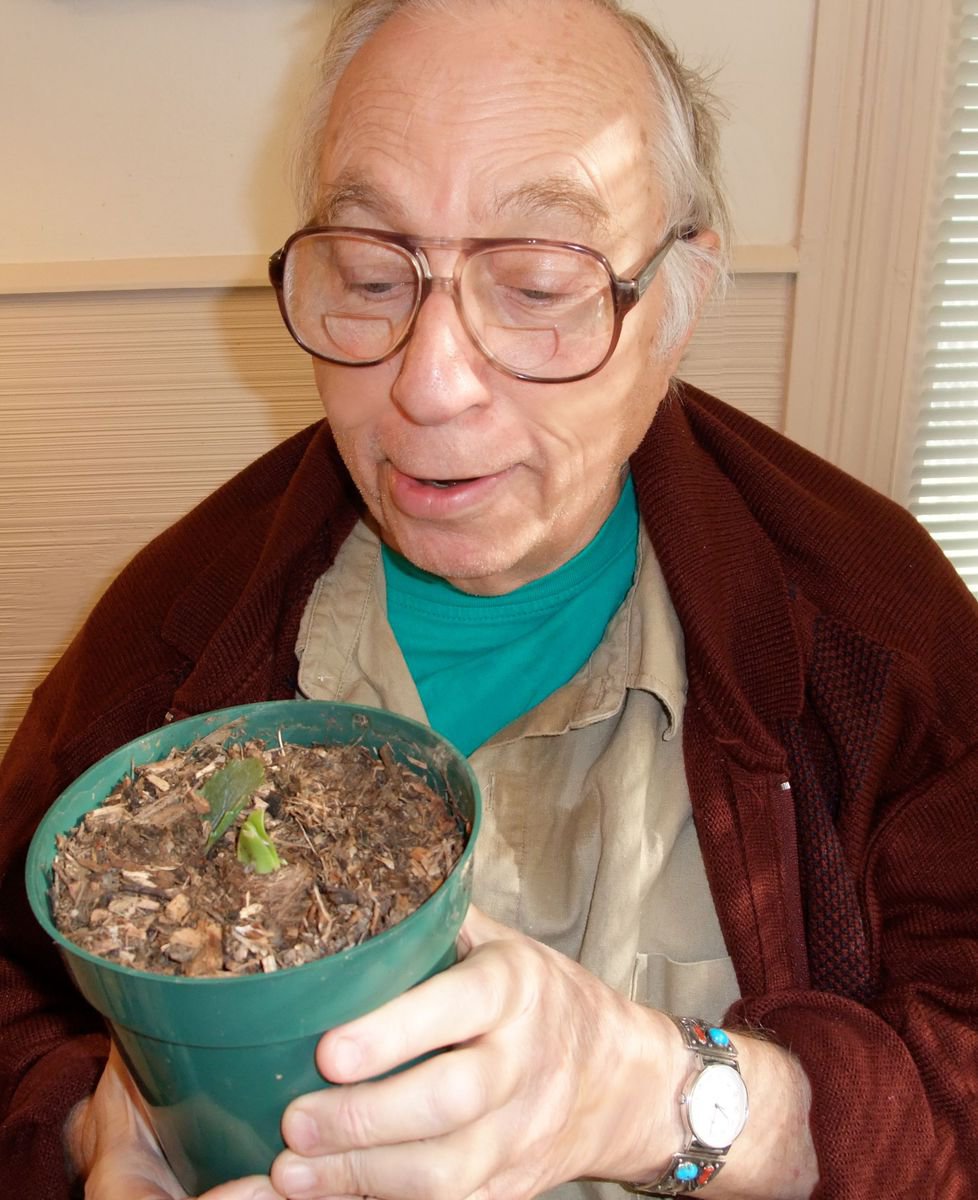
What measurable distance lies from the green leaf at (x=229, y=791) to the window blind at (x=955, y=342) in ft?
5.40

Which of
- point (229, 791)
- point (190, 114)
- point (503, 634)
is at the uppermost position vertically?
point (190, 114)

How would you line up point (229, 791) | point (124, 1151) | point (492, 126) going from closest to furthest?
point (229, 791) < point (124, 1151) < point (492, 126)

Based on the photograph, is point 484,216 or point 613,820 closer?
point 484,216

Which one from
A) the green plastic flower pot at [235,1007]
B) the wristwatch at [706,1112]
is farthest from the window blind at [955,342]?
the green plastic flower pot at [235,1007]

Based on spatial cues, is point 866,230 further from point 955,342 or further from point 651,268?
point 651,268

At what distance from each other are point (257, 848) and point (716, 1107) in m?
0.47

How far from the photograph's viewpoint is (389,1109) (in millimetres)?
553

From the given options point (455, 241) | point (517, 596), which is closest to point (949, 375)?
point (517, 596)

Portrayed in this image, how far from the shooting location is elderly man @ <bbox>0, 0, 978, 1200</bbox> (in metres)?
0.86

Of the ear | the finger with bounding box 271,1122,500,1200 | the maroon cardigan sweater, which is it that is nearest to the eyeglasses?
the ear

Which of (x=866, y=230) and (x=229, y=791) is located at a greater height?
(x=866, y=230)

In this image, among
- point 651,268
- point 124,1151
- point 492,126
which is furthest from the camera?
point 651,268

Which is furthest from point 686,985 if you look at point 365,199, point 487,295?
point 365,199

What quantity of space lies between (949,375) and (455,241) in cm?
137
